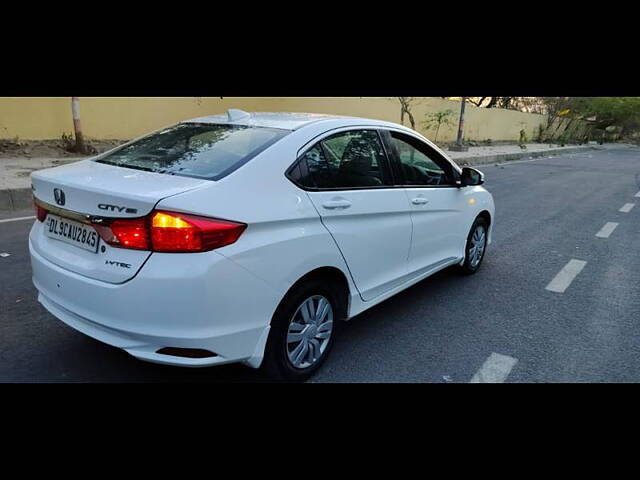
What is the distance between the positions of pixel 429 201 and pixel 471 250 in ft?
3.92

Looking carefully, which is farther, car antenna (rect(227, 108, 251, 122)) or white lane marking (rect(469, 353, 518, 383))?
car antenna (rect(227, 108, 251, 122))

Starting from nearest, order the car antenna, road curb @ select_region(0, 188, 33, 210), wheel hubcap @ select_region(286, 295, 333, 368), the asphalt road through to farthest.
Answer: wheel hubcap @ select_region(286, 295, 333, 368) → the asphalt road → the car antenna → road curb @ select_region(0, 188, 33, 210)

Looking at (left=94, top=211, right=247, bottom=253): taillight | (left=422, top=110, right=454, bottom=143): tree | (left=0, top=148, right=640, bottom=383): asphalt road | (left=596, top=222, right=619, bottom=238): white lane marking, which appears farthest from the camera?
(left=422, top=110, right=454, bottom=143): tree

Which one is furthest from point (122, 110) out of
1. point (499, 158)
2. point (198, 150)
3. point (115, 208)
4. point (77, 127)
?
point (499, 158)

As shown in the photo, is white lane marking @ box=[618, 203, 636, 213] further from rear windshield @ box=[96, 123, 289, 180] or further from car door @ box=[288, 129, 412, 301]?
rear windshield @ box=[96, 123, 289, 180]

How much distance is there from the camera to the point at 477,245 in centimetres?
473

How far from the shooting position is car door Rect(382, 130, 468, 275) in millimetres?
3527

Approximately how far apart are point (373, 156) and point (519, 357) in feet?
5.61

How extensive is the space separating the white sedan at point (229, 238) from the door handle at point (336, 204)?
1cm

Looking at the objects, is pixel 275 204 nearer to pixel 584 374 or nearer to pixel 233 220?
pixel 233 220

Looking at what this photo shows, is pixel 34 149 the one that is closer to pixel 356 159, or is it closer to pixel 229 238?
pixel 356 159

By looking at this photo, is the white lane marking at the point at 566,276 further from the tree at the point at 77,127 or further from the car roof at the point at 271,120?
the tree at the point at 77,127

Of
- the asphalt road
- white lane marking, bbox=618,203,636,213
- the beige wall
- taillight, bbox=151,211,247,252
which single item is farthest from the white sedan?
the beige wall

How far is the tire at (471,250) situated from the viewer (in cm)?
454
